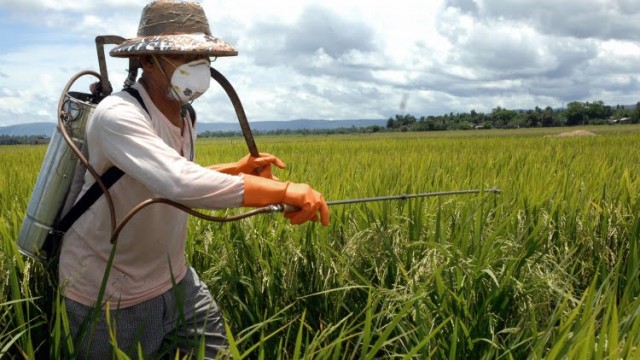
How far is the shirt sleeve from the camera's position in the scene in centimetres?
157

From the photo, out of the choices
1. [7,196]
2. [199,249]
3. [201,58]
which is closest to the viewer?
[201,58]

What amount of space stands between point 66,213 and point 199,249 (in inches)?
28.2

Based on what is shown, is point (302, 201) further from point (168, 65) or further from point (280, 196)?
point (168, 65)

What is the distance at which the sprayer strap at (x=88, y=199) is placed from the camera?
5.82 ft

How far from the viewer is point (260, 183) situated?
1.62 meters

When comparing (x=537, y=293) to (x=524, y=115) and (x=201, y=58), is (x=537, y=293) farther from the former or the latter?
(x=524, y=115)

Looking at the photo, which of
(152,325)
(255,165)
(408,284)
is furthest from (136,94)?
(408,284)

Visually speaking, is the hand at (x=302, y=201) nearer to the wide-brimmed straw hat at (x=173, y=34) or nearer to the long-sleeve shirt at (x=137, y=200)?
the long-sleeve shirt at (x=137, y=200)

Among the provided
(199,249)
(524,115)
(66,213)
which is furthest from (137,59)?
(524,115)

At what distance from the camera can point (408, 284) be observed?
1.83 metres

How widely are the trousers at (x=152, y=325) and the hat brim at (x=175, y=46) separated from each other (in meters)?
0.68

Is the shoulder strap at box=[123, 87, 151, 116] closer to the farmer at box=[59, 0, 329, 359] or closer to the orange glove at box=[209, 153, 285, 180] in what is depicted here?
the farmer at box=[59, 0, 329, 359]

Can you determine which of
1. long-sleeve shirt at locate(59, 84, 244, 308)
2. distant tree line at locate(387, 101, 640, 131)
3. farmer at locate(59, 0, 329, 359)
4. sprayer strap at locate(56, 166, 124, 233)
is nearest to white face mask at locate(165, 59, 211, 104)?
farmer at locate(59, 0, 329, 359)

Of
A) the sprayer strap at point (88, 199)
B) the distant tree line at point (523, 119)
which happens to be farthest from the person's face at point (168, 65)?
the distant tree line at point (523, 119)
